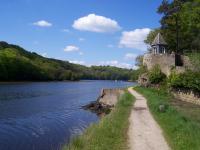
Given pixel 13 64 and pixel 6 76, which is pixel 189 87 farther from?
pixel 13 64

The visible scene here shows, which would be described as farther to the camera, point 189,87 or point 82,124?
point 189,87

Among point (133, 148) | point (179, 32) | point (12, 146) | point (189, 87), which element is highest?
point (179, 32)

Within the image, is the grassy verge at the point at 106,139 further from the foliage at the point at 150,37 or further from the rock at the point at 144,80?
the foliage at the point at 150,37

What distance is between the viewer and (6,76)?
119562mm

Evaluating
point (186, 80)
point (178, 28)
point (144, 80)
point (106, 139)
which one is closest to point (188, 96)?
point (186, 80)

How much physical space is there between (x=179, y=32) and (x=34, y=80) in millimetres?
93890

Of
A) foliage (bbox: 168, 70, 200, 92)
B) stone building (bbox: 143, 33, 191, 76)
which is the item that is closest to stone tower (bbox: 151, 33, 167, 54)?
stone building (bbox: 143, 33, 191, 76)

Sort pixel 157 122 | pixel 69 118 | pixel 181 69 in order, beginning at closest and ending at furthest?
pixel 157 122, pixel 69 118, pixel 181 69

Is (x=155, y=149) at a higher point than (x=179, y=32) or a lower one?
lower

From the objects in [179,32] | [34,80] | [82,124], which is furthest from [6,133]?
[34,80]

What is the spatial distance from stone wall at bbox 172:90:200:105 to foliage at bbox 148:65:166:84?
14.0 feet

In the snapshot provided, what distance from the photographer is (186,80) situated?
3953 cm

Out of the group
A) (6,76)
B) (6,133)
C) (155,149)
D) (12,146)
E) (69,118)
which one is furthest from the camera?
(6,76)

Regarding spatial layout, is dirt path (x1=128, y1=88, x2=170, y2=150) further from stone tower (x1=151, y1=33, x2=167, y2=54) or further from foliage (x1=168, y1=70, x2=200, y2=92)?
stone tower (x1=151, y1=33, x2=167, y2=54)
